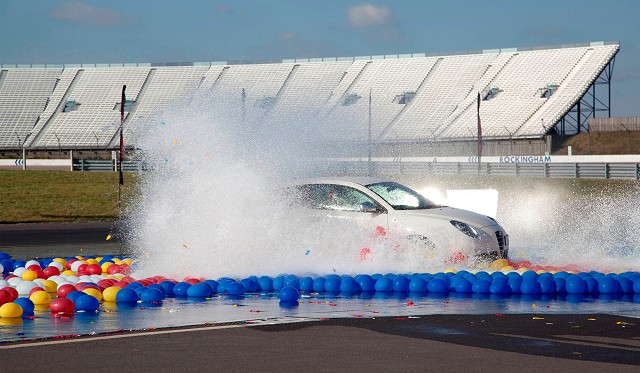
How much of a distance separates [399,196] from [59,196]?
79.1 ft

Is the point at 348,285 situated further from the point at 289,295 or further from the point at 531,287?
the point at 531,287

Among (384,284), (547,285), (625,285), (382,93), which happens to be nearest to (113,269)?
(384,284)

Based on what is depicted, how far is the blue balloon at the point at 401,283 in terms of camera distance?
1236 cm

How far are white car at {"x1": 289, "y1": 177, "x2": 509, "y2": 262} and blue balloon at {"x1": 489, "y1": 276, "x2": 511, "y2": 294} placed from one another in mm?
1833

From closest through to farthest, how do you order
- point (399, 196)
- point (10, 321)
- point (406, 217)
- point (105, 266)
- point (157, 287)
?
point (10, 321) → point (157, 287) → point (406, 217) → point (105, 266) → point (399, 196)

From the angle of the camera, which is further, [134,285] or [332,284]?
[332,284]

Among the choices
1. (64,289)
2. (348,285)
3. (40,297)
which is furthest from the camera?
(348,285)

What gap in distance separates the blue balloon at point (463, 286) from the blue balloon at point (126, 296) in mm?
4135

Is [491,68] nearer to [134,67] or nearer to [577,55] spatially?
[577,55]

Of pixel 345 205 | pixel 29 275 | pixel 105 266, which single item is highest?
pixel 345 205

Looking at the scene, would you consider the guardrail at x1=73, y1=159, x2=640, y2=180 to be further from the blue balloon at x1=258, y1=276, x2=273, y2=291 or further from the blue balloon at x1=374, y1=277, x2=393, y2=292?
the blue balloon at x1=374, y1=277, x2=393, y2=292

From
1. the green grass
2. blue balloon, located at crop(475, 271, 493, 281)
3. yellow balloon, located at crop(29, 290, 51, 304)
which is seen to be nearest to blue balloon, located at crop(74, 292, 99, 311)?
yellow balloon, located at crop(29, 290, 51, 304)

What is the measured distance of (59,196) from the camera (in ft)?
120

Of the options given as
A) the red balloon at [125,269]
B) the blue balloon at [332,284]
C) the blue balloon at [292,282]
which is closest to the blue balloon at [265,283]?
the blue balloon at [292,282]
